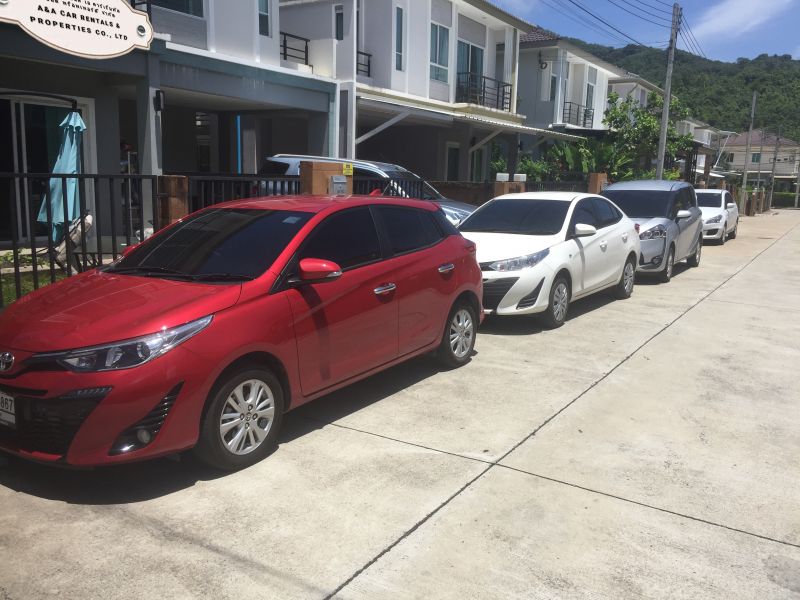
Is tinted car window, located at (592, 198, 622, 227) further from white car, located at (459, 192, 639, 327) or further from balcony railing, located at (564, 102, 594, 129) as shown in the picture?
balcony railing, located at (564, 102, 594, 129)

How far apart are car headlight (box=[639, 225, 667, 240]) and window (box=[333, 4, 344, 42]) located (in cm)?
A: 1108

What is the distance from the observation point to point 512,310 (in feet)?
26.8

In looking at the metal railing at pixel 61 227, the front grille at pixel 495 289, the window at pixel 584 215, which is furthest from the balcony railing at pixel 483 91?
the front grille at pixel 495 289

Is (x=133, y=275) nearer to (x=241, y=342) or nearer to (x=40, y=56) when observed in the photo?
(x=241, y=342)

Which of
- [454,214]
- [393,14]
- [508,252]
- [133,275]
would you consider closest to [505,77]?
[393,14]

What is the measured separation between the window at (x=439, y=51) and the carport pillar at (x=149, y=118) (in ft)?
40.9

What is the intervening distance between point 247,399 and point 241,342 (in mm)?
389

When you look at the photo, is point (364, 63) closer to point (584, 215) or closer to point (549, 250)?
point (584, 215)

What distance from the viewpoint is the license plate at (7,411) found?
13.2 feet

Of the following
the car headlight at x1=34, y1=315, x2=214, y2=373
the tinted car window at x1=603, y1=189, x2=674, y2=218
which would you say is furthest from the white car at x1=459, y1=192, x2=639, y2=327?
the car headlight at x1=34, y1=315, x2=214, y2=373

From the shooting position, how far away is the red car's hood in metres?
4.06

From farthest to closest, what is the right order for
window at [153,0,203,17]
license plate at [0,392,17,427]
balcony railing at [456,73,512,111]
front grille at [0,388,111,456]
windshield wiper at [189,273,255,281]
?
balcony railing at [456,73,512,111]
window at [153,0,203,17]
windshield wiper at [189,273,255,281]
license plate at [0,392,17,427]
front grille at [0,388,111,456]

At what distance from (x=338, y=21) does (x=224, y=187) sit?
41.7 feet

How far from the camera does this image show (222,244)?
5141 millimetres
